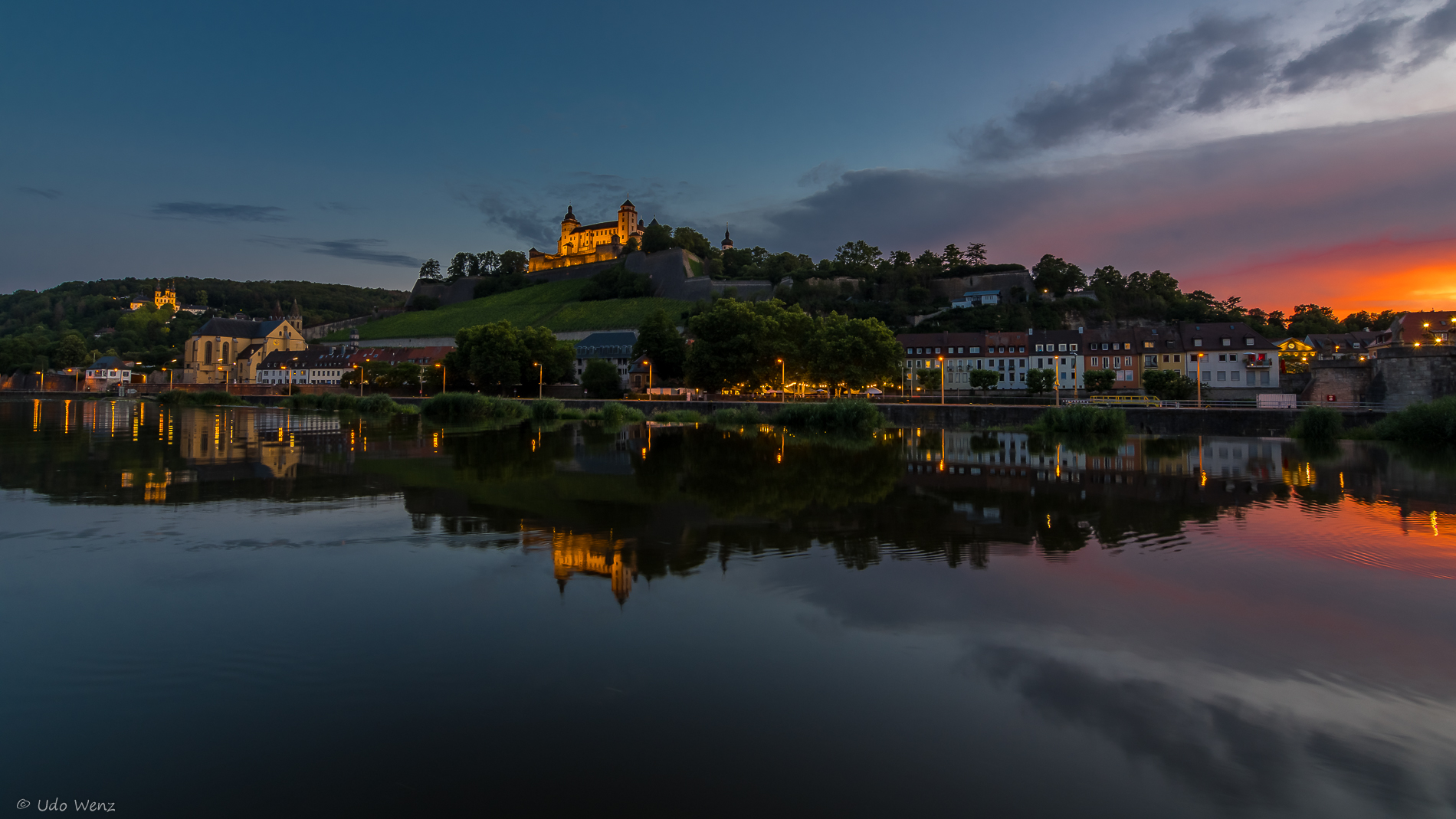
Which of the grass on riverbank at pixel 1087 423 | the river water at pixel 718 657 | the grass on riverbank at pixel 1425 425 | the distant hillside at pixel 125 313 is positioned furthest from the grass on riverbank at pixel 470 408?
the distant hillside at pixel 125 313

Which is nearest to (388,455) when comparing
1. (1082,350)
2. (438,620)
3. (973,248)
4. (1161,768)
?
(438,620)

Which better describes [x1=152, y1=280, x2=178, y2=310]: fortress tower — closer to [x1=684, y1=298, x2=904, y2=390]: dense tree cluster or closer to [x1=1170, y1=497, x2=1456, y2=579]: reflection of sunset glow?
[x1=684, y1=298, x2=904, y2=390]: dense tree cluster

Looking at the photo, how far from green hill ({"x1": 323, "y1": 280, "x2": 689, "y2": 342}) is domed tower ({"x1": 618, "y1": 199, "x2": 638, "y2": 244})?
75.5 ft

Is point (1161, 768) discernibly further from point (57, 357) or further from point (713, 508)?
point (57, 357)

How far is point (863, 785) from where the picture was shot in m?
4.11

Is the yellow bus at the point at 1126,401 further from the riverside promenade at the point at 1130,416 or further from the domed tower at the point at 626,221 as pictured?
the domed tower at the point at 626,221

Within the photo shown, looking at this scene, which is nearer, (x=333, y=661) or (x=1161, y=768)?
(x=1161, y=768)

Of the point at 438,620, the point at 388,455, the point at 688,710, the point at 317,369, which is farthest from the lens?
the point at 317,369

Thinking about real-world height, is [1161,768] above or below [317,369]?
below

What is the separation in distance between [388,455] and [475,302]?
351 ft

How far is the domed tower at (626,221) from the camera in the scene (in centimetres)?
14075

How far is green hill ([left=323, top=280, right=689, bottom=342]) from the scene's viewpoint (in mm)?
98125

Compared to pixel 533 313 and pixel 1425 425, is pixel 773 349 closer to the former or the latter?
pixel 1425 425

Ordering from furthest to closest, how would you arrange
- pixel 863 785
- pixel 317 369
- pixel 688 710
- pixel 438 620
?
pixel 317 369 < pixel 438 620 < pixel 688 710 < pixel 863 785
